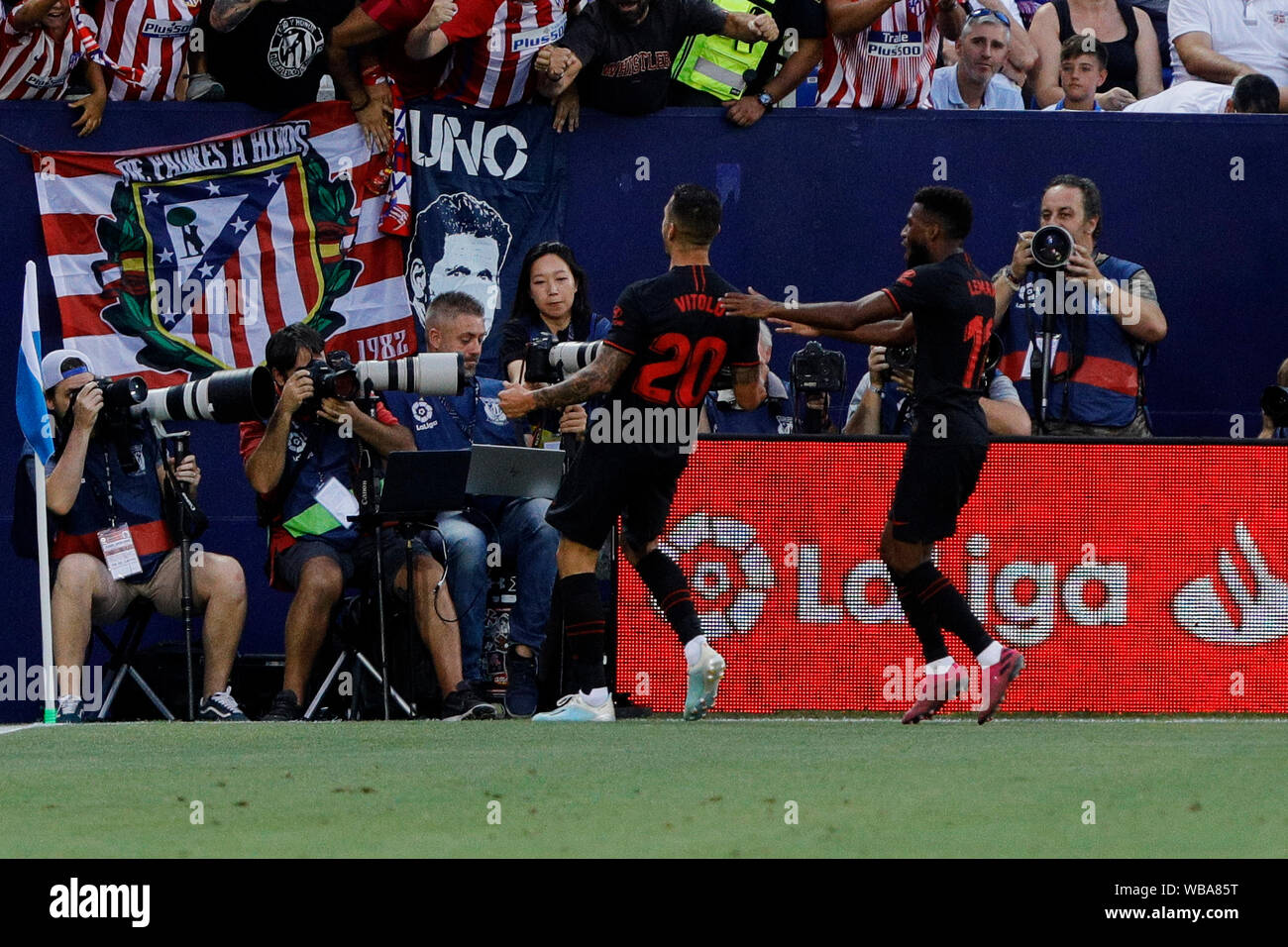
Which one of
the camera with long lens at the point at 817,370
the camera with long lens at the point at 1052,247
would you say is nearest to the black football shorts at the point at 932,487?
the camera with long lens at the point at 1052,247

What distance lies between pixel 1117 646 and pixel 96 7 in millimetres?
6537

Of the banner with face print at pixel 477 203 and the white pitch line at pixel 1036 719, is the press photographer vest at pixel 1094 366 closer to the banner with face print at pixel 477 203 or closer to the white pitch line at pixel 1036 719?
the white pitch line at pixel 1036 719

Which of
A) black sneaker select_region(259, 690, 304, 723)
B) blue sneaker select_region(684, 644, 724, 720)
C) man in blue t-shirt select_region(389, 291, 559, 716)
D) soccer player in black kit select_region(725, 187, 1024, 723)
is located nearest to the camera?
soccer player in black kit select_region(725, 187, 1024, 723)

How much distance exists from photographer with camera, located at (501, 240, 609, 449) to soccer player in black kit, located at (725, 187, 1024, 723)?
2301 millimetres

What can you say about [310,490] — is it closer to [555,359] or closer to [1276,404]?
[555,359]

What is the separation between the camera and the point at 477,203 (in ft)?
38.5

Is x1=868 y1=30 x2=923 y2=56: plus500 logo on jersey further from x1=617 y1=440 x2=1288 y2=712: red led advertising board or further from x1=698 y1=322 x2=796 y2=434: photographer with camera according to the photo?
x1=617 y1=440 x2=1288 y2=712: red led advertising board

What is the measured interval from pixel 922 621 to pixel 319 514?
10.5 ft

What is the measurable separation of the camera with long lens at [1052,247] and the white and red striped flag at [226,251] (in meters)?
3.70

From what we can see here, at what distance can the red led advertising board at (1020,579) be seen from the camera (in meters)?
9.80

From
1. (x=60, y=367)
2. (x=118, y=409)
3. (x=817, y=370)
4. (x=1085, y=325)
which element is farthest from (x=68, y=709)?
(x=1085, y=325)

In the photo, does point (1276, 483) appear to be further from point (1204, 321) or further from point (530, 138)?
point (530, 138)
